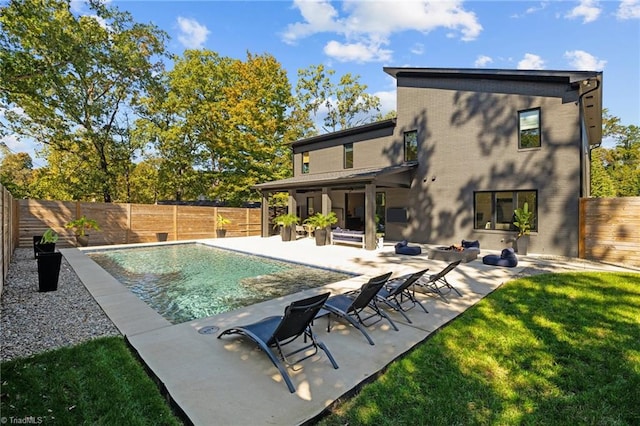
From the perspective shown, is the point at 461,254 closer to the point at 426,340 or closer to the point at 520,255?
the point at 520,255

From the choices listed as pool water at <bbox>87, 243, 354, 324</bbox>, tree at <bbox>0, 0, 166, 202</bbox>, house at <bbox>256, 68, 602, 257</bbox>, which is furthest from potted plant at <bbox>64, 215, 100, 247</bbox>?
house at <bbox>256, 68, 602, 257</bbox>

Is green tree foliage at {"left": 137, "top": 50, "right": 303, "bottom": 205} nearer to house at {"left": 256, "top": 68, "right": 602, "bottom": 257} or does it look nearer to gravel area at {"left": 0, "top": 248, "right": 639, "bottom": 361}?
house at {"left": 256, "top": 68, "right": 602, "bottom": 257}

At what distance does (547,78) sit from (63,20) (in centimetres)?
2028

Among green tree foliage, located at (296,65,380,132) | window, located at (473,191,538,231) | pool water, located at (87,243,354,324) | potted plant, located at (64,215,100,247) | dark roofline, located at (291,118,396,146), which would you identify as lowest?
pool water, located at (87,243,354,324)

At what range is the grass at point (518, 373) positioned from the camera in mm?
2773

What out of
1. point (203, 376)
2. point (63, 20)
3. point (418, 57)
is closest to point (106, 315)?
point (203, 376)

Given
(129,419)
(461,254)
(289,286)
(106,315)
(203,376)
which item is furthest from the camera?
(461,254)

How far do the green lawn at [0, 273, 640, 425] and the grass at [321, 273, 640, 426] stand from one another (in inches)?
0.4

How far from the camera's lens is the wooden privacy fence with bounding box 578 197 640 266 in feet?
31.4

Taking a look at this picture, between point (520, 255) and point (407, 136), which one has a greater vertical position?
point (407, 136)

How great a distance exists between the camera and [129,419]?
2547 millimetres

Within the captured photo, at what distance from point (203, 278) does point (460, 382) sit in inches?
280

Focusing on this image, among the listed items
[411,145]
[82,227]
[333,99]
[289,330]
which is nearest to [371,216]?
[411,145]

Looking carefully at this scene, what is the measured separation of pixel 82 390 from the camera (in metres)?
2.94
